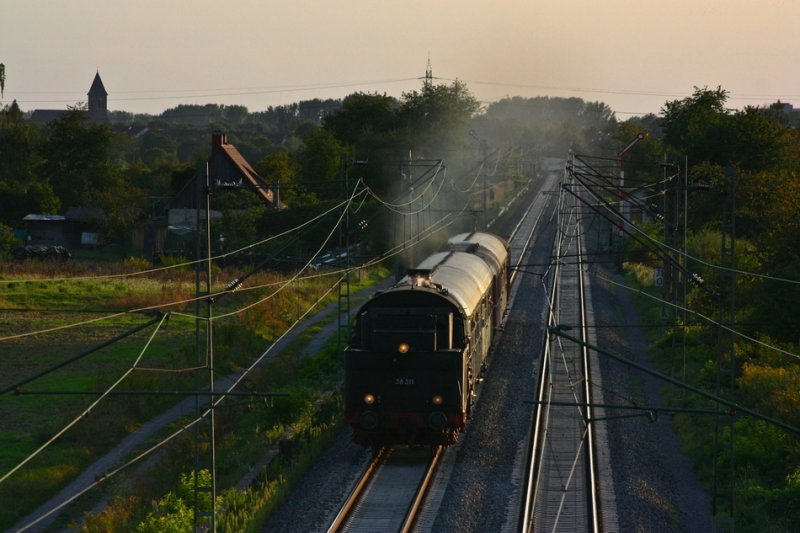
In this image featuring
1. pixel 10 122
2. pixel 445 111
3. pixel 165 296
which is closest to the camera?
pixel 165 296

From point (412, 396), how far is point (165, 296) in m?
33.3

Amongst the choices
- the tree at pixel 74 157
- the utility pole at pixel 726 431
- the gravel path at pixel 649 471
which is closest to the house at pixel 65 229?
the tree at pixel 74 157

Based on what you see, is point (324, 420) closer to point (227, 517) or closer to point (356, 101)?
point (227, 517)

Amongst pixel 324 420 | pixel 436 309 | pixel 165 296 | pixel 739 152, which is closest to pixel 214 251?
pixel 165 296

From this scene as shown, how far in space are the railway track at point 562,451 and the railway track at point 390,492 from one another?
89.9 inches

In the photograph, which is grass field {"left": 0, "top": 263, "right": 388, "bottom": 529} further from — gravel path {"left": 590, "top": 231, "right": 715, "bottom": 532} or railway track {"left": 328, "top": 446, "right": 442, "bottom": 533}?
gravel path {"left": 590, "top": 231, "right": 715, "bottom": 532}

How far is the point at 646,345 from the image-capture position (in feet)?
140

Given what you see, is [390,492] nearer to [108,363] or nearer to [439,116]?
[108,363]

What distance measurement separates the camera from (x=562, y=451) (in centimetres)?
2686

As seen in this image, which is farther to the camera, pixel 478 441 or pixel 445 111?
pixel 445 111

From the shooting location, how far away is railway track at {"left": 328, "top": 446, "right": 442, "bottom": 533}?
20.7 m

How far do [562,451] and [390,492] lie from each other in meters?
5.98

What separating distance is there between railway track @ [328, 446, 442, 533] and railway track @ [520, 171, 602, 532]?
2285mm

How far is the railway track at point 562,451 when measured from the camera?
Answer: 21297mm
